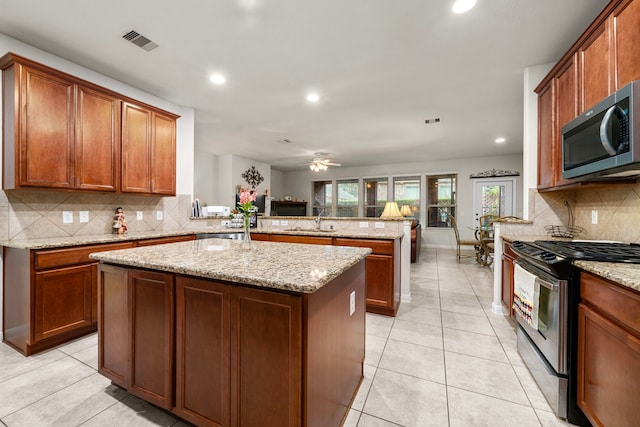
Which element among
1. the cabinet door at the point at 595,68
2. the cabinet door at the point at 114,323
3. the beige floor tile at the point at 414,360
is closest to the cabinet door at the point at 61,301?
the cabinet door at the point at 114,323

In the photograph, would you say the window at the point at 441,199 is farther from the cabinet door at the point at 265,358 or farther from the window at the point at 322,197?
the cabinet door at the point at 265,358

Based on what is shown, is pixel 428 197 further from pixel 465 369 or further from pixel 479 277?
pixel 465 369

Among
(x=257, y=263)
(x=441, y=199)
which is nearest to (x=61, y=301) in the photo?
(x=257, y=263)

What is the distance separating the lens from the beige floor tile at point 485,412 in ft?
4.77

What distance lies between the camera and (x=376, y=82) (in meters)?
3.11

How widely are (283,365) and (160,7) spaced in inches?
98.9

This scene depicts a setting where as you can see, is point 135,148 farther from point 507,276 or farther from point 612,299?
point 507,276

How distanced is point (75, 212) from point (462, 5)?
13.0 feet

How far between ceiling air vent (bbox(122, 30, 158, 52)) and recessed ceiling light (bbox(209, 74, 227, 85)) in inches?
25.0

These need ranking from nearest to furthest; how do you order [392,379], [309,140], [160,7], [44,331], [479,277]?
1. [392,379]
2. [160,7]
3. [44,331]
4. [479,277]
5. [309,140]

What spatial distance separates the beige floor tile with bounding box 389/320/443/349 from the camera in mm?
2363

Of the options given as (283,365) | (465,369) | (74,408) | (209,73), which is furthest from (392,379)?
(209,73)

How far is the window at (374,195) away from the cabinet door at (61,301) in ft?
25.0

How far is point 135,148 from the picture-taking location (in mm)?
3045
